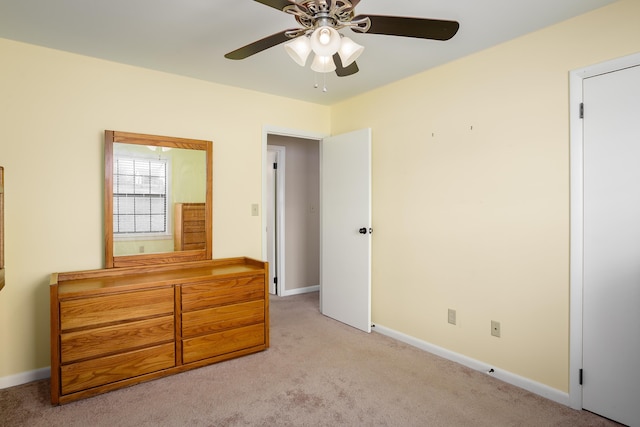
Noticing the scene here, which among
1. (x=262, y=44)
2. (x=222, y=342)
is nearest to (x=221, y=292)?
(x=222, y=342)

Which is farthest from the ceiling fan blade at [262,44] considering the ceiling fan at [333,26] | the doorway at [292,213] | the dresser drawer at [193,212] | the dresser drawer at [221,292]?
the doorway at [292,213]

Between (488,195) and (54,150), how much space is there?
314 cm

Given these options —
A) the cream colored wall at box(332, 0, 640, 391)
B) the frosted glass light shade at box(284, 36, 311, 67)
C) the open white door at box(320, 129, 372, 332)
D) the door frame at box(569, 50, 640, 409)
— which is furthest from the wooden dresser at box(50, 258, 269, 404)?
the door frame at box(569, 50, 640, 409)

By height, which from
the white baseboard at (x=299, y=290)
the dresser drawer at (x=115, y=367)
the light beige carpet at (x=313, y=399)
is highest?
the dresser drawer at (x=115, y=367)

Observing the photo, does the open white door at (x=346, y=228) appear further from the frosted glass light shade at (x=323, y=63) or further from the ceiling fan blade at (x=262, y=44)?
the ceiling fan blade at (x=262, y=44)

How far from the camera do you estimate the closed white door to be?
1.93 m

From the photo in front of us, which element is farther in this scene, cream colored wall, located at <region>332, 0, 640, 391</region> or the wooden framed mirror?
the wooden framed mirror

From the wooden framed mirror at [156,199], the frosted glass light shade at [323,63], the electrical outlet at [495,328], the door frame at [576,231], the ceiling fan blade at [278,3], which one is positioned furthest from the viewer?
the wooden framed mirror at [156,199]

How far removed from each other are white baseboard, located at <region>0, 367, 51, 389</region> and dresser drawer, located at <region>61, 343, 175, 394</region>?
0.52 meters

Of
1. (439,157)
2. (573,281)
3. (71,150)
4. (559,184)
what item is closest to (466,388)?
(573,281)

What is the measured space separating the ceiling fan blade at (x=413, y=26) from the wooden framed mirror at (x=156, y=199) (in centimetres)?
197

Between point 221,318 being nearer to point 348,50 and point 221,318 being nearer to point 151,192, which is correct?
point 151,192

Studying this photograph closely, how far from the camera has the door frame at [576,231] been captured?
2109mm

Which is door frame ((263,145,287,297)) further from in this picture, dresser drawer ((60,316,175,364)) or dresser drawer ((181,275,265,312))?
dresser drawer ((60,316,175,364))
